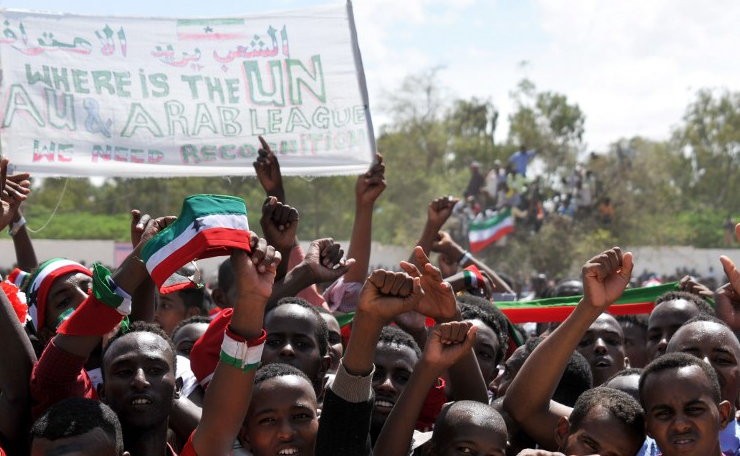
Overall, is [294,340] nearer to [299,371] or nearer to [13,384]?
[299,371]

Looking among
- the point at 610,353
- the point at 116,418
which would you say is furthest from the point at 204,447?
the point at 610,353

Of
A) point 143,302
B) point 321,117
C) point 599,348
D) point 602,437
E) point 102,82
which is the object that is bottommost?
point 602,437

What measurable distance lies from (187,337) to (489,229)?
1656 cm

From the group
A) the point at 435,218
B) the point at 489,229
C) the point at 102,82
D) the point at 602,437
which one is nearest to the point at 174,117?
the point at 102,82

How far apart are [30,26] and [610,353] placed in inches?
136

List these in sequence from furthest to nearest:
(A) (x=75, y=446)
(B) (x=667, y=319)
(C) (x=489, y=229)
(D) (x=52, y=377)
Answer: (C) (x=489, y=229), (B) (x=667, y=319), (D) (x=52, y=377), (A) (x=75, y=446)

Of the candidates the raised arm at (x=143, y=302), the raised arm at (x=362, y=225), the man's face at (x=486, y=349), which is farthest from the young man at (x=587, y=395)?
the raised arm at (x=362, y=225)

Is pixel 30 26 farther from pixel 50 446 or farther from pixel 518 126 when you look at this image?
pixel 518 126

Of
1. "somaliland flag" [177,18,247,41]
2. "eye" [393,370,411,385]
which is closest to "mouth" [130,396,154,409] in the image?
"eye" [393,370,411,385]

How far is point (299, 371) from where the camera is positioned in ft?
12.4

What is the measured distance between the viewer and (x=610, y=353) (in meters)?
5.19

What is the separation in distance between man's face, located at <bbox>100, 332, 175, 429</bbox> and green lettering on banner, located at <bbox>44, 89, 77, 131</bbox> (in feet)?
7.78

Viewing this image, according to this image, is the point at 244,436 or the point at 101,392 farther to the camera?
the point at 101,392

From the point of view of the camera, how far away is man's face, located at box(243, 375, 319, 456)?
3520mm
